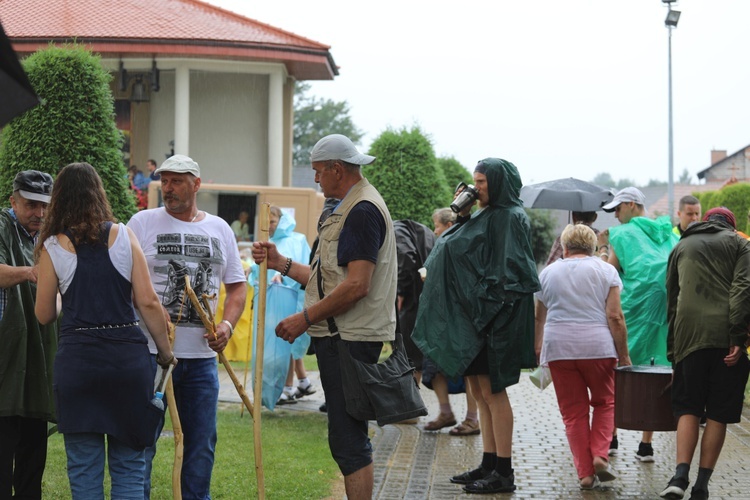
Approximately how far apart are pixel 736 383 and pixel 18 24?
69.4 feet

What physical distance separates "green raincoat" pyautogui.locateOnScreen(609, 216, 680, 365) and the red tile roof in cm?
1654

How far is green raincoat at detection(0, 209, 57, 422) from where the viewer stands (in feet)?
18.0

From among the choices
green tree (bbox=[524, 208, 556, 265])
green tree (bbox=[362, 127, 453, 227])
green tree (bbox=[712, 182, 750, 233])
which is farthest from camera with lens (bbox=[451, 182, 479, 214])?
green tree (bbox=[524, 208, 556, 265])

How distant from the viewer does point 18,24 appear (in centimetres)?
2420

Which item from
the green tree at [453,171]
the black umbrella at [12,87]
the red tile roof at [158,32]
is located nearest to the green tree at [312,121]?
the green tree at [453,171]

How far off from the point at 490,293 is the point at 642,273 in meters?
2.23

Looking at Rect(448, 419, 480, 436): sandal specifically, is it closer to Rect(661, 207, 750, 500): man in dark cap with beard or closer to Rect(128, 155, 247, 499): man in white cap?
Rect(661, 207, 750, 500): man in dark cap with beard

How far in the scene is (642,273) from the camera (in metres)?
8.87

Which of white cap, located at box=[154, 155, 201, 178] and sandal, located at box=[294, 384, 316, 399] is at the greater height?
white cap, located at box=[154, 155, 201, 178]

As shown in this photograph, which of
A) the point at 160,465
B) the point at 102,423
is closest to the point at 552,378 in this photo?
the point at 160,465

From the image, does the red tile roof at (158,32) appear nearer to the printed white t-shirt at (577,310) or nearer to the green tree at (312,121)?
the printed white t-shirt at (577,310)

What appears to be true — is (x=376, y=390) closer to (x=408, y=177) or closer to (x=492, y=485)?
(x=492, y=485)

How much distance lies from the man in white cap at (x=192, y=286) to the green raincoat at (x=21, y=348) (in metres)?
0.62

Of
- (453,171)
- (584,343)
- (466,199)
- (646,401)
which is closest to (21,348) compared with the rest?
(466,199)
